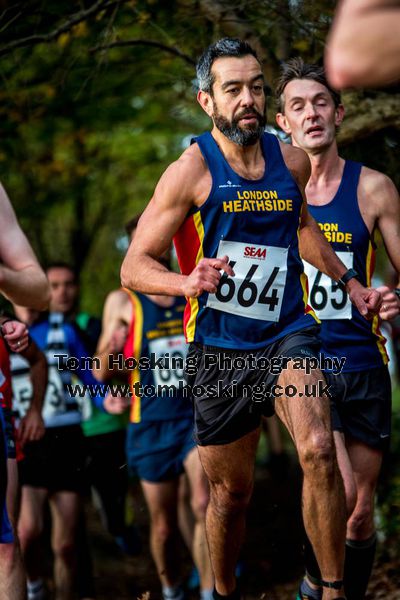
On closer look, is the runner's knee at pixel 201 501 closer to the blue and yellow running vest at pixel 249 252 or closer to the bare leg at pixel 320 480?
the blue and yellow running vest at pixel 249 252

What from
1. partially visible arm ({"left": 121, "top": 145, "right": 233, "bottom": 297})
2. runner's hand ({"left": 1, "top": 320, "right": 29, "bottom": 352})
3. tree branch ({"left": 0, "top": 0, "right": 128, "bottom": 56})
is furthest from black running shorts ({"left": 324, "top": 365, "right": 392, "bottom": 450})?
tree branch ({"left": 0, "top": 0, "right": 128, "bottom": 56})

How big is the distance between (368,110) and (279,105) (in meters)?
0.96

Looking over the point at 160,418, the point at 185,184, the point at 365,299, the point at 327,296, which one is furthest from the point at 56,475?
the point at 185,184

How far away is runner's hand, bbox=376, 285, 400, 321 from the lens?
195 inches

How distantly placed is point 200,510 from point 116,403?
1.14 meters

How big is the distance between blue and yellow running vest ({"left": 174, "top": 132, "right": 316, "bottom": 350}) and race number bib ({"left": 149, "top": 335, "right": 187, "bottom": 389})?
237 centimetres

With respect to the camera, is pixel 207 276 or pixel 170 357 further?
pixel 170 357

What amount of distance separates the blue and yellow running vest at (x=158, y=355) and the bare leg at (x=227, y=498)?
7.40ft

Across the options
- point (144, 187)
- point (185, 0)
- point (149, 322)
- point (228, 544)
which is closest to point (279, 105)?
point (185, 0)

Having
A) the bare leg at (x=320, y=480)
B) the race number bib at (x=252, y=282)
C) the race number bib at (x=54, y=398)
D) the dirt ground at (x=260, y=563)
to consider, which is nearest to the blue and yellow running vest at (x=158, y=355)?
the race number bib at (x=54, y=398)

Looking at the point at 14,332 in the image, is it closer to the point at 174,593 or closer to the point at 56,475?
the point at 56,475

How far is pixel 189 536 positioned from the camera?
747 centimetres

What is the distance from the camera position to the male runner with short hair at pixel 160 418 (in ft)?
23.0

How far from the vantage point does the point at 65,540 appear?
23.4 feet
